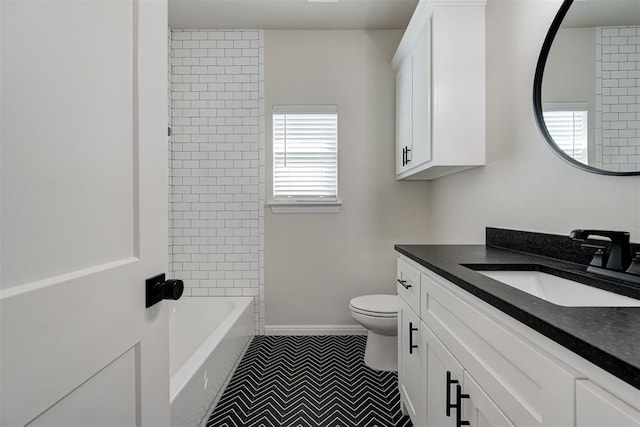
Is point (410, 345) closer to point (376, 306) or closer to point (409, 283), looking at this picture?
point (409, 283)

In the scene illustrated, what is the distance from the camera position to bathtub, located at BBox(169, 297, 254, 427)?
58.7 inches

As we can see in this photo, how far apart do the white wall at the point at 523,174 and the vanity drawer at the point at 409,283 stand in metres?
0.61

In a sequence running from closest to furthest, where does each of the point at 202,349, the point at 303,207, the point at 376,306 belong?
the point at 202,349, the point at 376,306, the point at 303,207

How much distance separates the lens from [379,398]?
1.97m

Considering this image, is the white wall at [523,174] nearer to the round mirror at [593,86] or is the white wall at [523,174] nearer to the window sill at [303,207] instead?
the round mirror at [593,86]

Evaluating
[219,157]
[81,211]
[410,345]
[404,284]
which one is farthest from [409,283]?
[219,157]

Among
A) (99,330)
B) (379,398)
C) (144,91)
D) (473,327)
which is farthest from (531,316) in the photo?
(379,398)

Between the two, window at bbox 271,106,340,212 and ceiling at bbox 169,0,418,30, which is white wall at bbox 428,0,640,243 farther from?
window at bbox 271,106,340,212

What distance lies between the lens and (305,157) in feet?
9.74

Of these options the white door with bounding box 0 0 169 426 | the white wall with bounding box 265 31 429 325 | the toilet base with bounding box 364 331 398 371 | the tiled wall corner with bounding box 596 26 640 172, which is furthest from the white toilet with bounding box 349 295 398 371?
the white door with bounding box 0 0 169 426

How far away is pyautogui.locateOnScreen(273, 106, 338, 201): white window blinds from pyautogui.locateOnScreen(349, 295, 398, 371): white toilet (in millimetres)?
1023

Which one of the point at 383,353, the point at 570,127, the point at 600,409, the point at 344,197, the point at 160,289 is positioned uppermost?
the point at 570,127

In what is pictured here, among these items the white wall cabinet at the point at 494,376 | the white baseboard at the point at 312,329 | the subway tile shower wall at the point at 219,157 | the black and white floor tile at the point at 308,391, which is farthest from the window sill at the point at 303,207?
the white wall cabinet at the point at 494,376

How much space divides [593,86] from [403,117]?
4.66 ft
